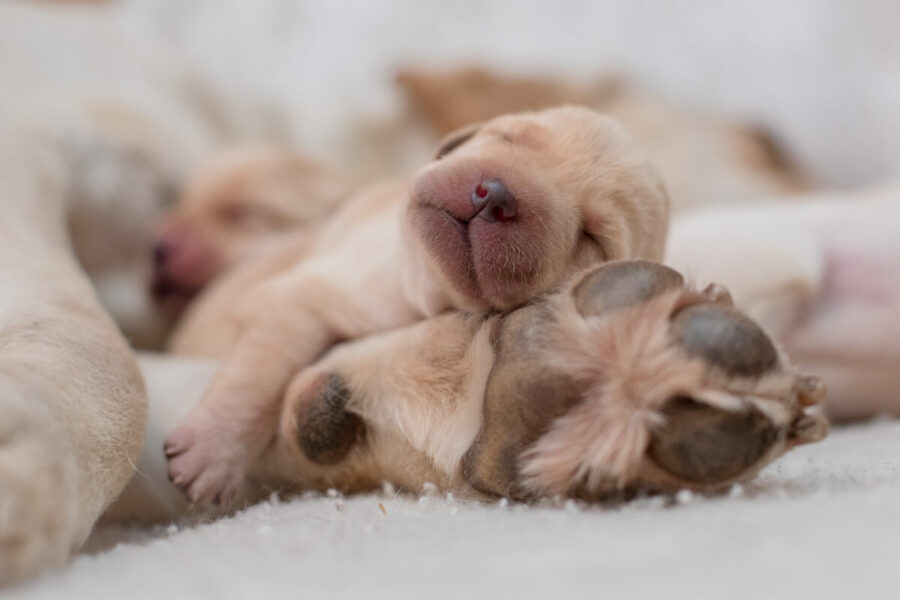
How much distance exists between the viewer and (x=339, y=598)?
1.94 feet

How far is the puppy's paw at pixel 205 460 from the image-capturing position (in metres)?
1.06

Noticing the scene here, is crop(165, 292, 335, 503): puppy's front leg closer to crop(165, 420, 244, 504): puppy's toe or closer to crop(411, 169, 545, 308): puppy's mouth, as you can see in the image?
crop(165, 420, 244, 504): puppy's toe

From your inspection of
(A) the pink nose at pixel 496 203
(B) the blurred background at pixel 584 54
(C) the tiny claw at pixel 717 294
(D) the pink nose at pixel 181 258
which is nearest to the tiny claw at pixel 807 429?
(C) the tiny claw at pixel 717 294

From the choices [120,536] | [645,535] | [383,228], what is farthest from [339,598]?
[383,228]

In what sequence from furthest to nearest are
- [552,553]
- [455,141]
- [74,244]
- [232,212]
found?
[232,212] < [74,244] < [455,141] < [552,553]

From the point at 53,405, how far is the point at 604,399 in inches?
18.0

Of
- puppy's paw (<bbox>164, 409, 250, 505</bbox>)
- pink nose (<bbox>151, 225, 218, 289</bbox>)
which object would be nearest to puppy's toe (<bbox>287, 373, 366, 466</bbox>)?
puppy's paw (<bbox>164, 409, 250, 505</bbox>)

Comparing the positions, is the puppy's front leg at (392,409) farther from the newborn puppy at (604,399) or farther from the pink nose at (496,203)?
the pink nose at (496,203)

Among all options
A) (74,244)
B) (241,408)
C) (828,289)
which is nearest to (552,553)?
(241,408)

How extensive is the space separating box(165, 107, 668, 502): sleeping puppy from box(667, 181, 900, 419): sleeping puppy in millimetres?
324

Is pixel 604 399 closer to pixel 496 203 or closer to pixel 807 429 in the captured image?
pixel 807 429

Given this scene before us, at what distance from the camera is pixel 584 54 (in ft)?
8.89

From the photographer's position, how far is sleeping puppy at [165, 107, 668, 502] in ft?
3.39

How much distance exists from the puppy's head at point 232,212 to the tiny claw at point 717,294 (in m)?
1.28
